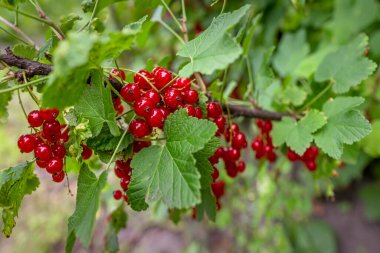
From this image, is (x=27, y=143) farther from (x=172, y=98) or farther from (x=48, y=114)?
(x=172, y=98)

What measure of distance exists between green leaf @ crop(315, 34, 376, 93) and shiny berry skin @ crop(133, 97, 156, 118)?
0.78 meters

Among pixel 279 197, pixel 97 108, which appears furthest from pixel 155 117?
pixel 279 197

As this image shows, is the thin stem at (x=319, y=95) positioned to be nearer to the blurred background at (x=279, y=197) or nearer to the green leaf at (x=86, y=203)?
the blurred background at (x=279, y=197)

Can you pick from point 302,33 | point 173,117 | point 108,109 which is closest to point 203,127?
point 173,117

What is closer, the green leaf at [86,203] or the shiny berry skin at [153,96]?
the green leaf at [86,203]

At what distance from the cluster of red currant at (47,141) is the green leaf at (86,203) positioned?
8 cm

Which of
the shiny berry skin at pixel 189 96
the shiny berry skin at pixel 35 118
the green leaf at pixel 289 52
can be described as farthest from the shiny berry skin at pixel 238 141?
the green leaf at pixel 289 52

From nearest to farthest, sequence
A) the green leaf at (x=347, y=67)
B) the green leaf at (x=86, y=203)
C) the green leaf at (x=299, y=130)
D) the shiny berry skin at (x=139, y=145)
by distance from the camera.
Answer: the green leaf at (x=86, y=203) → the shiny berry skin at (x=139, y=145) → the green leaf at (x=299, y=130) → the green leaf at (x=347, y=67)

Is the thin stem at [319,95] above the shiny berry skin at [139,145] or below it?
below

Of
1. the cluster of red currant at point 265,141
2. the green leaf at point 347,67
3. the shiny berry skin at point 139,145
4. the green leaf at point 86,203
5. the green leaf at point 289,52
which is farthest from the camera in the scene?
the green leaf at point 289,52

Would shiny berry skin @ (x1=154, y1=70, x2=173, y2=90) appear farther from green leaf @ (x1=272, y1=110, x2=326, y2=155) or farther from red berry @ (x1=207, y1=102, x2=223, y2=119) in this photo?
green leaf @ (x1=272, y1=110, x2=326, y2=155)

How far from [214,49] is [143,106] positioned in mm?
231

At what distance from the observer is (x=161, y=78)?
1.02 meters

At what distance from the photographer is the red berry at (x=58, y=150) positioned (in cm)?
99
